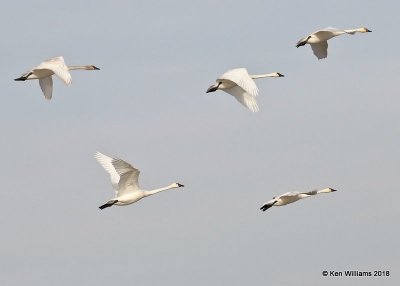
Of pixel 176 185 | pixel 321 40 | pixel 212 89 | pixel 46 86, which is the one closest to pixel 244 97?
pixel 212 89

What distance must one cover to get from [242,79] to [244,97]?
4.98ft

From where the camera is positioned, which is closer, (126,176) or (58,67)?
(126,176)

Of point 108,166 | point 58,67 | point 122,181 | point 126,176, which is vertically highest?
→ point 58,67

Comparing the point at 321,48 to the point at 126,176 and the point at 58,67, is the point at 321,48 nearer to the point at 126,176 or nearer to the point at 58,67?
the point at 58,67

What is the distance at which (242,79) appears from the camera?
134ft

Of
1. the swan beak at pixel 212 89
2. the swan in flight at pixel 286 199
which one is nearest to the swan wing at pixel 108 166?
the swan beak at pixel 212 89

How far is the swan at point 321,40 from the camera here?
44.3 meters

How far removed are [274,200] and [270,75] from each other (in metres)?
9.44

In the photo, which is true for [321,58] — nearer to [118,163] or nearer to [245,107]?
[245,107]

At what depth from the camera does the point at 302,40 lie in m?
44.4

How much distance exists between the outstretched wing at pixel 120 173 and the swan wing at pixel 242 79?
394 centimetres

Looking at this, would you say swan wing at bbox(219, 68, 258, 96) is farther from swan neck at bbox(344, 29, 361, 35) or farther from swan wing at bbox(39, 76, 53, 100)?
swan wing at bbox(39, 76, 53, 100)

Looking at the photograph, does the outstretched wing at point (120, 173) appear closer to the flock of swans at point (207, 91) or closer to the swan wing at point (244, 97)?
the flock of swans at point (207, 91)

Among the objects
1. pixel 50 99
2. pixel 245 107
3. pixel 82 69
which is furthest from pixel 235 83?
pixel 82 69
